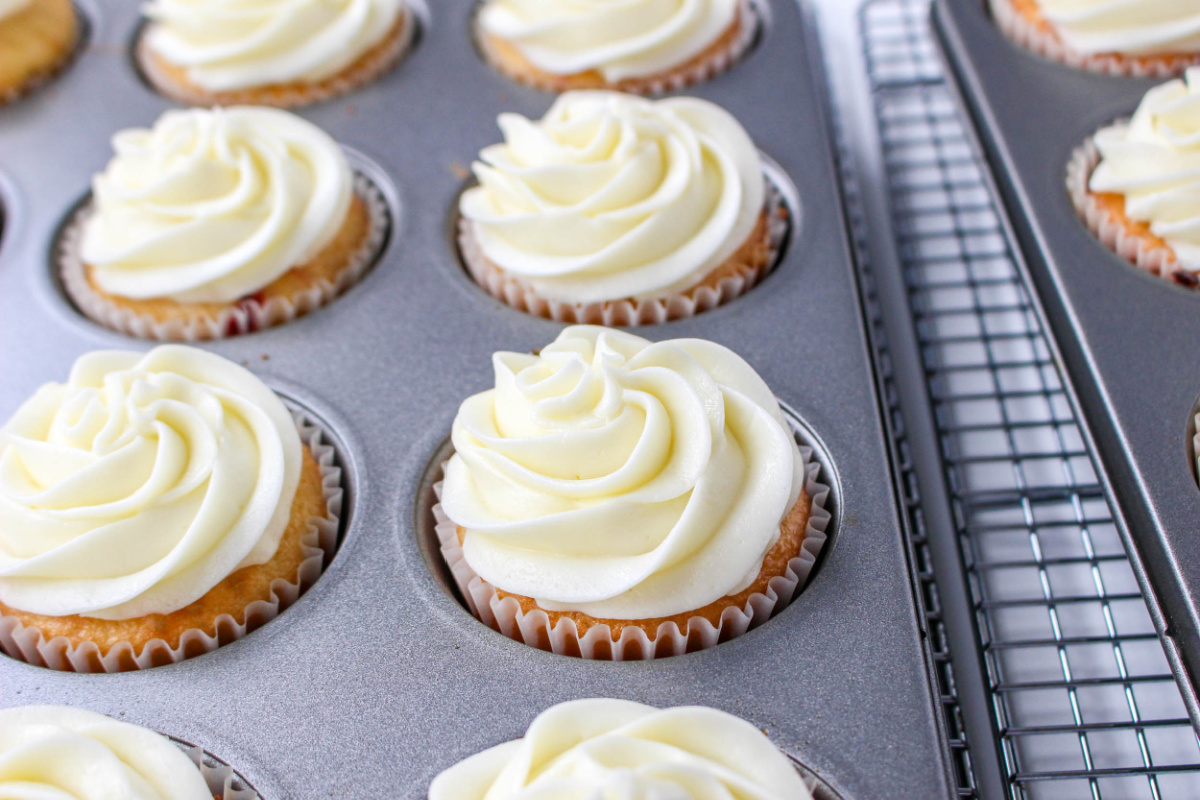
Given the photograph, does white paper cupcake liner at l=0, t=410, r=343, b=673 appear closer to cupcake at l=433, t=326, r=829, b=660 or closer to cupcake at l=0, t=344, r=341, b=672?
cupcake at l=0, t=344, r=341, b=672

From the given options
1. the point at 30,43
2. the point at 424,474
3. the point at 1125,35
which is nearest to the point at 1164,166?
the point at 1125,35

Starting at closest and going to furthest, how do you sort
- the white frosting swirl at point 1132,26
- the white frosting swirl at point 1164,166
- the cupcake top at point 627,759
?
the cupcake top at point 627,759 < the white frosting swirl at point 1164,166 < the white frosting swirl at point 1132,26

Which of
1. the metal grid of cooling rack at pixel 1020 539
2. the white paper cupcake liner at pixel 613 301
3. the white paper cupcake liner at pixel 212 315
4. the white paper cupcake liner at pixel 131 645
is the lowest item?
the metal grid of cooling rack at pixel 1020 539

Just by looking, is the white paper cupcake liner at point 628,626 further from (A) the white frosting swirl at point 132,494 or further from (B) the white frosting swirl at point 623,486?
(A) the white frosting swirl at point 132,494

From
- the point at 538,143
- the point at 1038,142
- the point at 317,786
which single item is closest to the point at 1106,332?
the point at 1038,142

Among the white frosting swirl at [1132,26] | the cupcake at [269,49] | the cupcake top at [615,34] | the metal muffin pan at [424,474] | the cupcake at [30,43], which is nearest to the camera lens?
→ the metal muffin pan at [424,474]

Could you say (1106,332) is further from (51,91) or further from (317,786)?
(51,91)

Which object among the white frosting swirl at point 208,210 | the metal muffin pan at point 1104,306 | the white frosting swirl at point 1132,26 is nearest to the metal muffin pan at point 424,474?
the white frosting swirl at point 208,210
